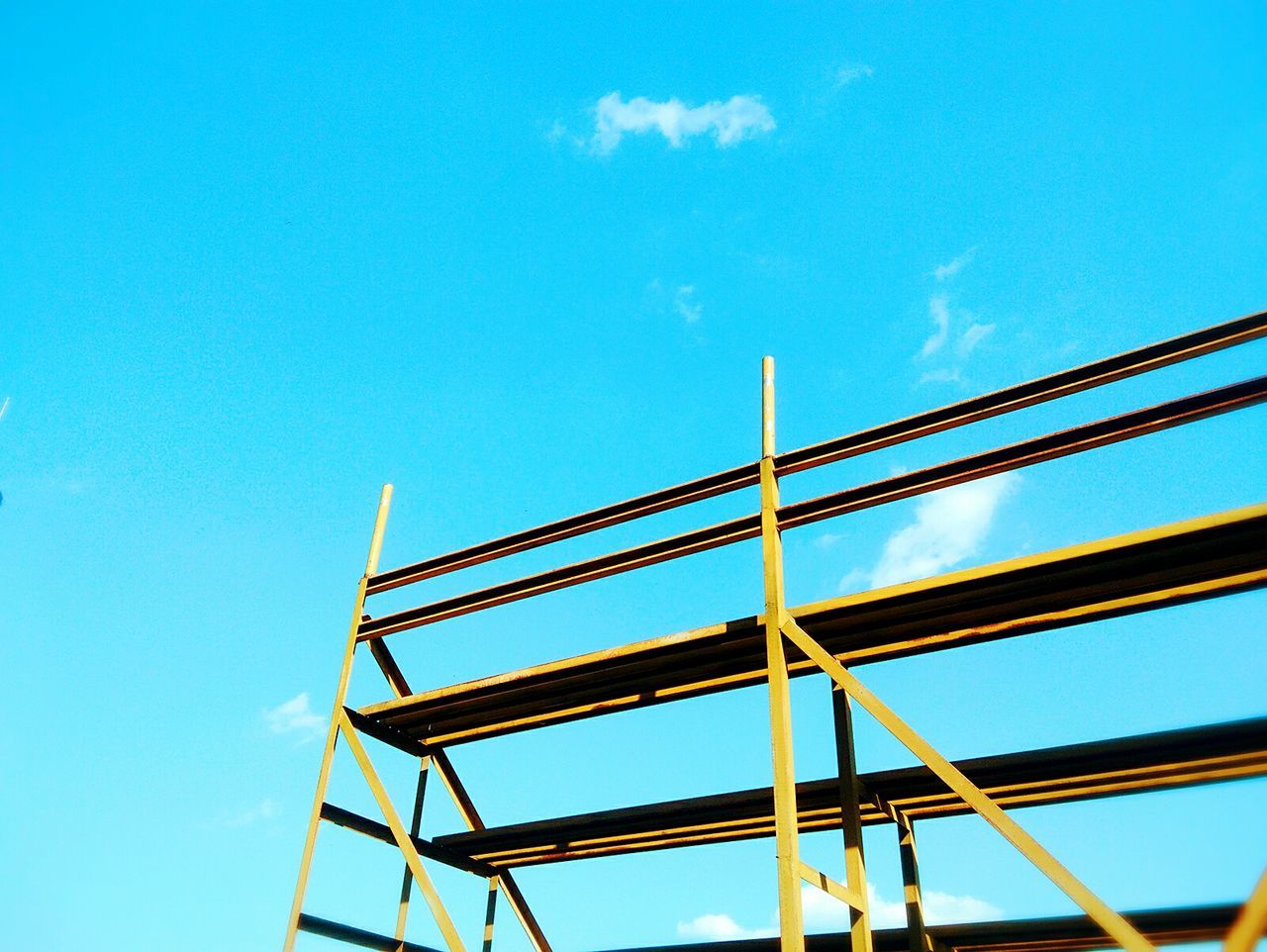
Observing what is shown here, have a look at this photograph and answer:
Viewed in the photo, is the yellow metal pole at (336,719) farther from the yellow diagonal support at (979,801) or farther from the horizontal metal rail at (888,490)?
the yellow diagonal support at (979,801)

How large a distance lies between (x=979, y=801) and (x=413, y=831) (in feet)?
18.8

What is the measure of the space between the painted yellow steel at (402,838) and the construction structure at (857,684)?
2 centimetres

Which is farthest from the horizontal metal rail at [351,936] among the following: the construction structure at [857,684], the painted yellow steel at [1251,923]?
the painted yellow steel at [1251,923]

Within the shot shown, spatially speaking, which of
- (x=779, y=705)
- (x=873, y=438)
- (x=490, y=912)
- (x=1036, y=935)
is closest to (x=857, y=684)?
(x=779, y=705)

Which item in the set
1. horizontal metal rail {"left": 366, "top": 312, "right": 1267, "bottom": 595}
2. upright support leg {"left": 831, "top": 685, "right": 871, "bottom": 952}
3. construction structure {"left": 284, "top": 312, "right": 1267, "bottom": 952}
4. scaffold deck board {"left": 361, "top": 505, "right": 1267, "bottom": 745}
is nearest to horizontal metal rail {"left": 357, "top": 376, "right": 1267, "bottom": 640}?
construction structure {"left": 284, "top": 312, "right": 1267, "bottom": 952}

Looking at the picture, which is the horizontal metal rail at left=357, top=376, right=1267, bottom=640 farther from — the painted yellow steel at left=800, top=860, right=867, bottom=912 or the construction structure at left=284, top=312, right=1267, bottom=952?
the painted yellow steel at left=800, top=860, right=867, bottom=912

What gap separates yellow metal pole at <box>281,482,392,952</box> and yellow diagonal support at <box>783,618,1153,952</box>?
14.8ft

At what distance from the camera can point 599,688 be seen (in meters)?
9.03

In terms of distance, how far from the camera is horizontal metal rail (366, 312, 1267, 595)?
711 cm

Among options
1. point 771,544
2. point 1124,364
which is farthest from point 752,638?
point 1124,364

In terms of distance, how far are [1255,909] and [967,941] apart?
3216mm

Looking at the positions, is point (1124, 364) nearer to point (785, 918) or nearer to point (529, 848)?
point (785, 918)

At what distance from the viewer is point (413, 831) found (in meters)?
9.83

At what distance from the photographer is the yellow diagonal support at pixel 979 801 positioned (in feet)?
18.5
